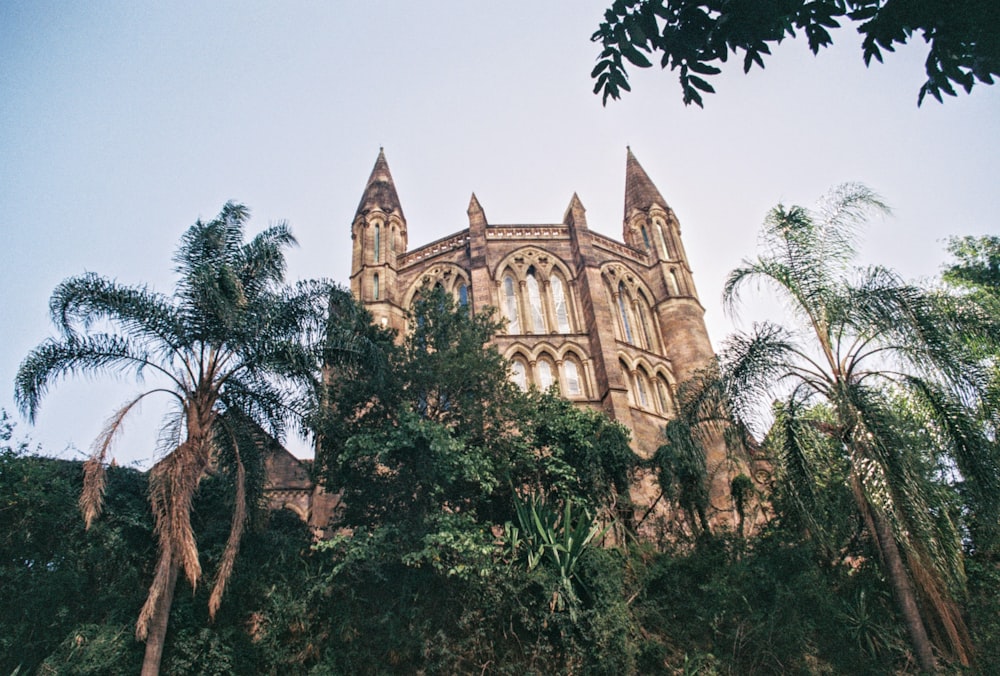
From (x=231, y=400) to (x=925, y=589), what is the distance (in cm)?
1191

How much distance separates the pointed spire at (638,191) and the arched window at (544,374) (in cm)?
927

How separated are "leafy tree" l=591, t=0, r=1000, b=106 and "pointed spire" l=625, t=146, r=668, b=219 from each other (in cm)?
2375

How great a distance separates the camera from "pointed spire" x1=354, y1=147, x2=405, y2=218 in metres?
26.0

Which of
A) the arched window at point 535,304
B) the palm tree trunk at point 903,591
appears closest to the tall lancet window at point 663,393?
the arched window at point 535,304

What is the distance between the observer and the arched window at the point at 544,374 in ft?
70.0

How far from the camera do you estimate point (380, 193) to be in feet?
87.9

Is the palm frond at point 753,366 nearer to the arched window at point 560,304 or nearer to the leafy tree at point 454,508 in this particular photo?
the leafy tree at point 454,508

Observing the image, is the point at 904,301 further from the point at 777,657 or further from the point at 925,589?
the point at 777,657

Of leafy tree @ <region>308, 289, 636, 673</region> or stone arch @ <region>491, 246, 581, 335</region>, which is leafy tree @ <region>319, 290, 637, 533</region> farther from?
stone arch @ <region>491, 246, 581, 335</region>

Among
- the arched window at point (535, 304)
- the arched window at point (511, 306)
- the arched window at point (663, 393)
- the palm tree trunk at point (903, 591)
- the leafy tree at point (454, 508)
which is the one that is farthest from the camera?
the arched window at point (535, 304)

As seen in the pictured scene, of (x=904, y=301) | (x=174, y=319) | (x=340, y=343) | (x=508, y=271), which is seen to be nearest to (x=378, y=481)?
(x=340, y=343)

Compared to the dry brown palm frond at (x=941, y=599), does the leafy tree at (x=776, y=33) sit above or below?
above

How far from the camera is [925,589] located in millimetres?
9164

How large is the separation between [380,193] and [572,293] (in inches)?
372
